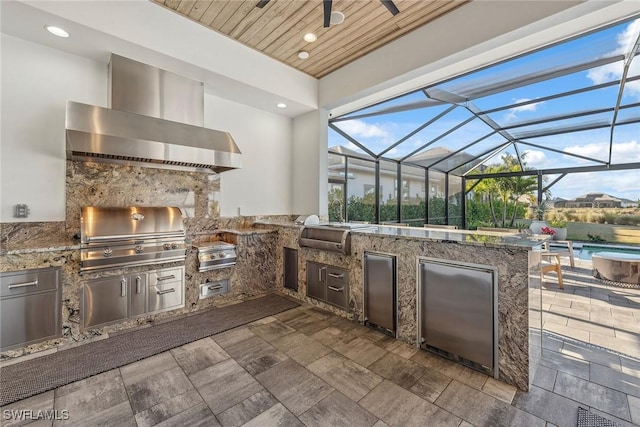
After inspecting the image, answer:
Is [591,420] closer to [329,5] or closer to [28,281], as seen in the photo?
[329,5]

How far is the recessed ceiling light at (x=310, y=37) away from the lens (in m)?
3.26

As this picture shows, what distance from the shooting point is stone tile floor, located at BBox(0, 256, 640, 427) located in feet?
5.47

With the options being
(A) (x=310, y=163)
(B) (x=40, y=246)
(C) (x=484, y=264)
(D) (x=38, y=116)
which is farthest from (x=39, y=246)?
(C) (x=484, y=264)

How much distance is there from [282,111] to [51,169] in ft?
10.3

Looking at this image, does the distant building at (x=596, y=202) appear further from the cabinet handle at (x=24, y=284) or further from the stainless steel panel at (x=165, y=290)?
the cabinet handle at (x=24, y=284)

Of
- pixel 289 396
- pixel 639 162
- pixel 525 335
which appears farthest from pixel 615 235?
pixel 289 396

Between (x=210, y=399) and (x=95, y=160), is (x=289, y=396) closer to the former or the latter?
(x=210, y=399)

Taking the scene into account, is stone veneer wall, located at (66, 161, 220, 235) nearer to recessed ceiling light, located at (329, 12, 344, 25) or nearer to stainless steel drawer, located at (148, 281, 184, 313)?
stainless steel drawer, located at (148, 281, 184, 313)

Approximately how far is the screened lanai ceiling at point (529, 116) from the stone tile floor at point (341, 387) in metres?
3.13

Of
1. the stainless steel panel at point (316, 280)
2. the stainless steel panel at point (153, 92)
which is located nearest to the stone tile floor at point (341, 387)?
the stainless steel panel at point (316, 280)

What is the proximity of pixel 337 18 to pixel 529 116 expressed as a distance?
464 cm

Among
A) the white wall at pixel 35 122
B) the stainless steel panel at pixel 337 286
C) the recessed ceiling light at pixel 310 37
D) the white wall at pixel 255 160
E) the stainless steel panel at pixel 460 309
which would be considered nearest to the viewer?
the stainless steel panel at pixel 460 309

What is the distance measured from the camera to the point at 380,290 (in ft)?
9.21

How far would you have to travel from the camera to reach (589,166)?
6.71 m
